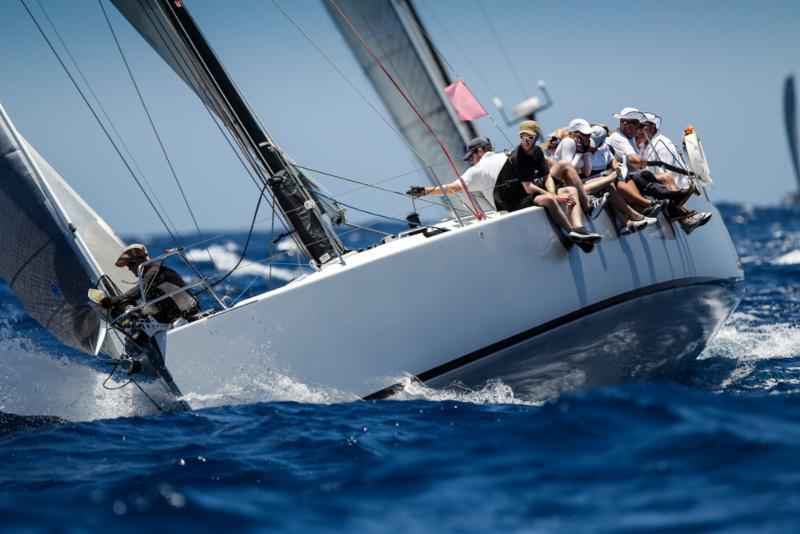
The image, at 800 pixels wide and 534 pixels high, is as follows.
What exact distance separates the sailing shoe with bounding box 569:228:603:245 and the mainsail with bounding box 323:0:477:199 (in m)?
3.67

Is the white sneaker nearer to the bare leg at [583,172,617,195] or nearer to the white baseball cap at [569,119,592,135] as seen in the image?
the bare leg at [583,172,617,195]

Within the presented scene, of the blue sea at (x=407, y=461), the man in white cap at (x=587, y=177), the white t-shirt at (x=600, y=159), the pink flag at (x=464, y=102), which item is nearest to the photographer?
the blue sea at (x=407, y=461)

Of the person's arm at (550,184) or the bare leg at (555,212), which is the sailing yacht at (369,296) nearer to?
→ the bare leg at (555,212)

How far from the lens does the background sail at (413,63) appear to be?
9.55 m

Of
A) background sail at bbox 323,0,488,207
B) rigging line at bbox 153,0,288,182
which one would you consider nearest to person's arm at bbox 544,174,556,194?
rigging line at bbox 153,0,288,182

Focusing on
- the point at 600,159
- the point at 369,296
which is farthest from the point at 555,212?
the point at 369,296

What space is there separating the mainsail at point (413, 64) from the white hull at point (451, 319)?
3602mm

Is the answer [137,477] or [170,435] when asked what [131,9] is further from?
[137,477]

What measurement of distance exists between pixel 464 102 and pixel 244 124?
2.46 meters

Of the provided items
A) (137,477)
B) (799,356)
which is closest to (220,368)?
(137,477)

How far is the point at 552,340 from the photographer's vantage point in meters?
5.79

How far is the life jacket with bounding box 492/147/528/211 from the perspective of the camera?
20.5 ft

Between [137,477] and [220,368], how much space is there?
1.13 metres

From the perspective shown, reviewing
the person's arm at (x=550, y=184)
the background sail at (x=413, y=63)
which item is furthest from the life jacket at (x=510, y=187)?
the background sail at (x=413, y=63)
